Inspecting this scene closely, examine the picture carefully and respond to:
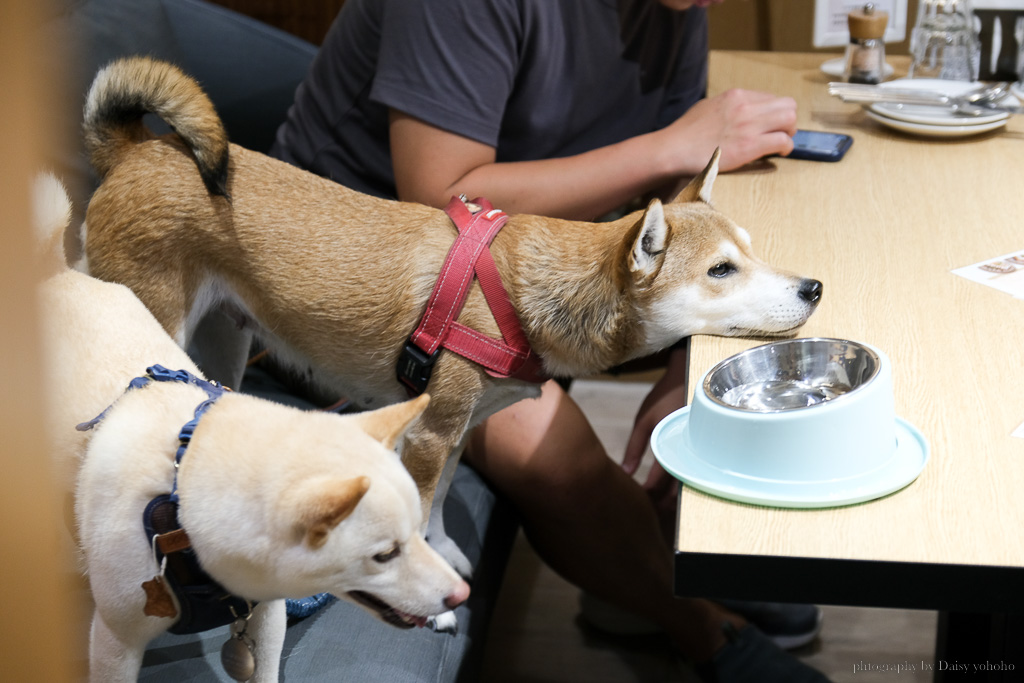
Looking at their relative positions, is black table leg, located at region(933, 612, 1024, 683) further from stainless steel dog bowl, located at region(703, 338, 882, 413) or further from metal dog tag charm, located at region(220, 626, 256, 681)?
metal dog tag charm, located at region(220, 626, 256, 681)

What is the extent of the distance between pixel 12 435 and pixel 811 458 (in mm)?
626

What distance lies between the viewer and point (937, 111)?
1.64 meters

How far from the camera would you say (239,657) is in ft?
2.72

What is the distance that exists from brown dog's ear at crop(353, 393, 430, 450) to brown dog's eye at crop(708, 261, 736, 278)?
42cm

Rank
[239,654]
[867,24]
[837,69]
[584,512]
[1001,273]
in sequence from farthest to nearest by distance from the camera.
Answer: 1. [837,69]
2. [867,24]
3. [584,512]
4. [1001,273]
5. [239,654]

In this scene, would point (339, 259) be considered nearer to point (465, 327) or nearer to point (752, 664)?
point (465, 327)

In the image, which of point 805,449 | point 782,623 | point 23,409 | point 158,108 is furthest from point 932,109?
point 23,409

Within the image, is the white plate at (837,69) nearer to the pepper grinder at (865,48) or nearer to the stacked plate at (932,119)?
the pepper grinder at (865,48)

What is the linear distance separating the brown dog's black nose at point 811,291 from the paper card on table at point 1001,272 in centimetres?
24

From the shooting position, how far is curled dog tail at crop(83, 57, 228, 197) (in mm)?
1145

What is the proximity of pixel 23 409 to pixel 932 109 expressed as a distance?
68.4 inches

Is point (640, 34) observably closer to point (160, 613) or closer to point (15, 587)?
point (160, 613)

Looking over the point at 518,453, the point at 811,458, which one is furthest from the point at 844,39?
the point at 811,458

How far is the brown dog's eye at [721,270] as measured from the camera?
3.36ft
